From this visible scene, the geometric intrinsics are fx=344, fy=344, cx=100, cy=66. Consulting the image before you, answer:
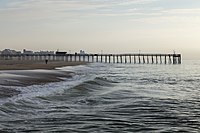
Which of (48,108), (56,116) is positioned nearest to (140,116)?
(56,116)

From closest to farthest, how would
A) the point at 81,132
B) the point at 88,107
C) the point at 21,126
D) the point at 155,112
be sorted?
1. the point at 81,132
2. the point at 21,126
3. the point at 155,112
4. the point at 88,107

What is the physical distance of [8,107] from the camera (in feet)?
37.6

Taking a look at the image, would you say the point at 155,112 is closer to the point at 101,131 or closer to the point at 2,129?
the point at 101,131

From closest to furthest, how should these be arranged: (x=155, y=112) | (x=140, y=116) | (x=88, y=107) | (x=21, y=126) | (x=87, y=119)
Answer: (x=21, y=126)
(x=87, y=119)
(x=140, y=116)
(x=155, y=112)
(x=88, y=107)

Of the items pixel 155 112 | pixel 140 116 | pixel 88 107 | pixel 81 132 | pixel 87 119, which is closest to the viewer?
pixel 81 132

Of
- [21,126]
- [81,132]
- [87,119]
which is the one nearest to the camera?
[81,132]

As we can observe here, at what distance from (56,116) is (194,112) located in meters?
4.70

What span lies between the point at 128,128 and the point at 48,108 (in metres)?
4.17

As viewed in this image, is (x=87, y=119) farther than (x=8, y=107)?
No

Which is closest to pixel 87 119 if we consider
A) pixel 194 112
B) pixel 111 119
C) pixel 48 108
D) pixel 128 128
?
pixel 111 119

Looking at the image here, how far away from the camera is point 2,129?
838cm

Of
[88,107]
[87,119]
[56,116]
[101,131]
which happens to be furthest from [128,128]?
[88,107]

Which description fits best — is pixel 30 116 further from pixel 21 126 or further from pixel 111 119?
pixel 111 119

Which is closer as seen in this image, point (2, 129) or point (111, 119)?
point (2, 129)
